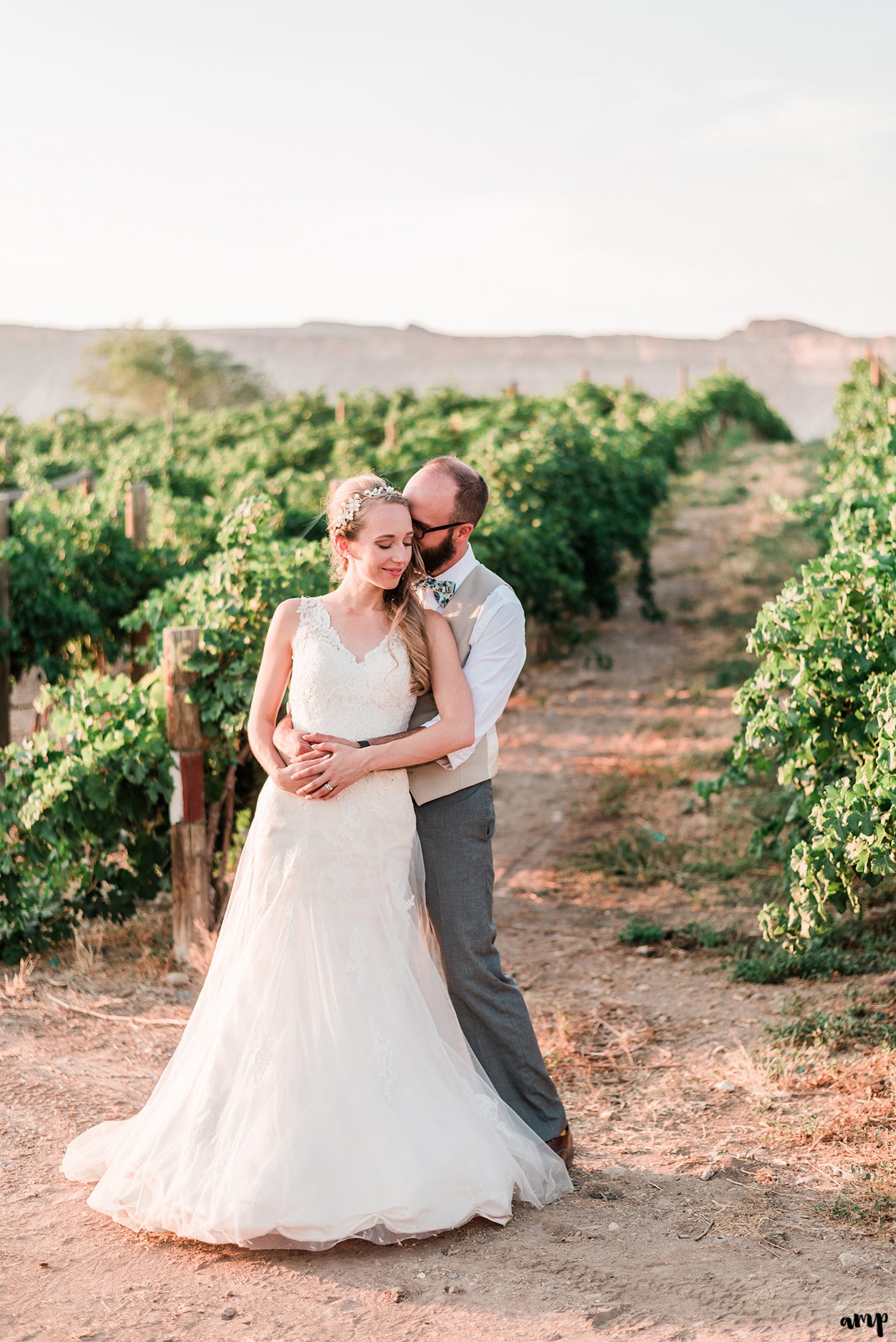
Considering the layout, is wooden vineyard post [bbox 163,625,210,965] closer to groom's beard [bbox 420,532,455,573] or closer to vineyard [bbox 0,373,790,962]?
vineyard [bbox 0,373,790,962]

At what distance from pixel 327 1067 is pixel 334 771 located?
2.48 feet

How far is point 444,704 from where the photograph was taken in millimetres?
3293

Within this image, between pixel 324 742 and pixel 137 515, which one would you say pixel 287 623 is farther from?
pixel 137 515

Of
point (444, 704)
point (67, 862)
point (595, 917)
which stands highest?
point (444, 704)

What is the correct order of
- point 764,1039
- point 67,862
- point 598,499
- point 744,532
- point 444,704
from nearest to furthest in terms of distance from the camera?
point 444,704, point 764,1039, point 67,862, point 598,499, point 744,532

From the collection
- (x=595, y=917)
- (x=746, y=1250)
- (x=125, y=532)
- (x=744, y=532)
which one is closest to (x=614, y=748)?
(x=595, y=917)

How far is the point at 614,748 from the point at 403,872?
607 centimetres

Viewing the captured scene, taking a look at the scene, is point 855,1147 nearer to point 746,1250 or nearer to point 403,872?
point 746,1250

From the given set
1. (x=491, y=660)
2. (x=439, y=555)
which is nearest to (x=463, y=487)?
(x=439, y=555)

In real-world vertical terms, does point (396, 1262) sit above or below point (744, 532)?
below

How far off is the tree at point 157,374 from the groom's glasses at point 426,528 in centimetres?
4913

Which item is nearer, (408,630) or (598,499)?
(408,630)

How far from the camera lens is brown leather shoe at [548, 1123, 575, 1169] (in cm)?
352

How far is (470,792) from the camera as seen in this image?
3.46m
